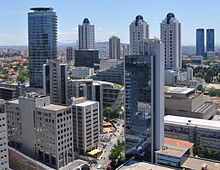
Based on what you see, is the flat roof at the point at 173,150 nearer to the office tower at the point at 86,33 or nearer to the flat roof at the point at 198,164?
the flat roof at the point at 198,164

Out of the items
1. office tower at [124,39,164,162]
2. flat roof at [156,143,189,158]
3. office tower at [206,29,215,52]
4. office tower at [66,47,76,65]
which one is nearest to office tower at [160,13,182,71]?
office tower at [66,47,76,65]

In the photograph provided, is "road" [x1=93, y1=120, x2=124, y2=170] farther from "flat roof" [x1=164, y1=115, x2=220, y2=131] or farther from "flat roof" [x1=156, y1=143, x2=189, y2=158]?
"flat roof" [x1=164, y1=115, x2=220, y2=131]

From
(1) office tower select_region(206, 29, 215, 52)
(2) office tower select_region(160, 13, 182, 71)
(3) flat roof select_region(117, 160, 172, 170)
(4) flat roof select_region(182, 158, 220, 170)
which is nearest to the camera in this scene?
(3) flat roof select_region(117, 160, 172, 170)

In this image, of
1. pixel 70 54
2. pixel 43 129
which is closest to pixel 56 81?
pixel 43 129

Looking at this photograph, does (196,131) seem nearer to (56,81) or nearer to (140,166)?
(140,166)

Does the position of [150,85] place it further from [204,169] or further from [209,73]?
[209,73]

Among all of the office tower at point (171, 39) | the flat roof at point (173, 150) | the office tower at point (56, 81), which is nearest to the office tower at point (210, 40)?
the office tower at point (171, 39)
